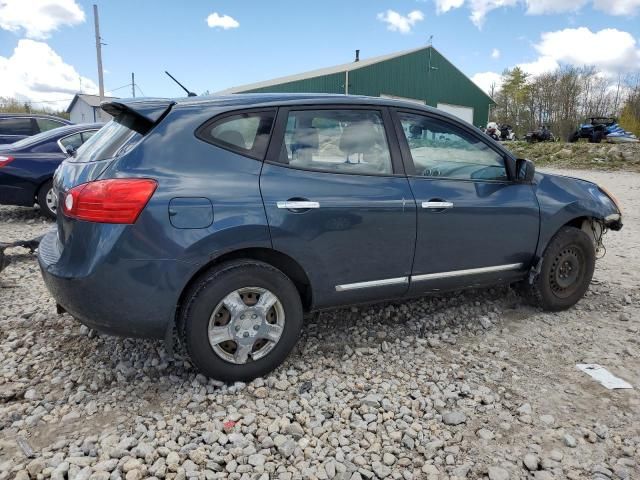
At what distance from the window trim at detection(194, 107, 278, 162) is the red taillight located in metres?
0.42

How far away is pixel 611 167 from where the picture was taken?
1639 cm

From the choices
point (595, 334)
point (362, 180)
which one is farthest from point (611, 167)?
point (362, 180)

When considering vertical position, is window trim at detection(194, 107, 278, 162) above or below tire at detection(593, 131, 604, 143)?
below

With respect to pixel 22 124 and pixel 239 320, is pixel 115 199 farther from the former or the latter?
pixel 22 124

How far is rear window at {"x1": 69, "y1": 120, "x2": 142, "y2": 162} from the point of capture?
8.74ft

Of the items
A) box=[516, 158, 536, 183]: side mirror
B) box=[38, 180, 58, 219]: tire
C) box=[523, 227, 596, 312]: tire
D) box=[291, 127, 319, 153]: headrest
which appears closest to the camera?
box=[291, 127, 319, 153]: headrest

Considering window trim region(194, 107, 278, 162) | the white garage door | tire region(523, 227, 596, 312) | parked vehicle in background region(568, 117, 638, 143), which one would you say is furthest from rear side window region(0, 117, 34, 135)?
the white garage door

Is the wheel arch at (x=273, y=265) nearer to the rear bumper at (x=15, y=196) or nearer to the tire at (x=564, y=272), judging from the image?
the tire at (x=564, y=272)

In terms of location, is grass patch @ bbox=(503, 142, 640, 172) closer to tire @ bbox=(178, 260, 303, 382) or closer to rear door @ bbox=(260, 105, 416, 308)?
rear door @ bbox=(260, 105, 416, 308)

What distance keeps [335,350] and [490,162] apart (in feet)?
6.05

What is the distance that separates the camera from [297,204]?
9.21ft

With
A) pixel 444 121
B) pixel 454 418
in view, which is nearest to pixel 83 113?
pixel 444 121

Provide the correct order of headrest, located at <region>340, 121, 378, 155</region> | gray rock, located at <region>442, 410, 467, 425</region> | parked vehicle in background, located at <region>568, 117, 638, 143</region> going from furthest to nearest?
1. parked vehicle in background, located at <region>568, 117, 638, 143</region>
2. headrest, located at <region>340, 121, 378, 155</region>
3. gray rock, located at <region>442, 410, 467, 425</region>

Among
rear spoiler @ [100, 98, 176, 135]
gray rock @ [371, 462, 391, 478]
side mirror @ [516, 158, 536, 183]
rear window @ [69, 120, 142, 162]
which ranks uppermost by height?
rear spoiler @ [100, 98, 176, 135]
